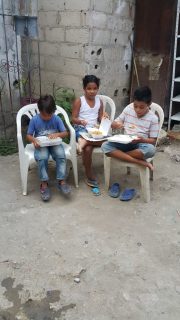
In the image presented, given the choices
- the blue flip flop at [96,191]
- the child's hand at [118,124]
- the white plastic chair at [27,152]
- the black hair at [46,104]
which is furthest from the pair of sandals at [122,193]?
the black hair at [46,104]

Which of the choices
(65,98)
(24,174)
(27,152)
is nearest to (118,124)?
(27,152)

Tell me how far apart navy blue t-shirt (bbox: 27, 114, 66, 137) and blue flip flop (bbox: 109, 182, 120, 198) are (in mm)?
820

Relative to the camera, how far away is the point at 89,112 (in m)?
3.77

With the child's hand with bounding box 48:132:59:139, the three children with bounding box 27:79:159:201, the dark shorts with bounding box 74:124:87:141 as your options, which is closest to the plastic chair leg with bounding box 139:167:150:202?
the three children with bounding box 27:79:159:201

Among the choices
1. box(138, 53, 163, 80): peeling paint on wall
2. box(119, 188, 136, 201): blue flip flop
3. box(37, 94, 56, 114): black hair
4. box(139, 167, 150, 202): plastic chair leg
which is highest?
box(138, 53, 163, 80): peeling paint on wall

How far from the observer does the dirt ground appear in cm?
213

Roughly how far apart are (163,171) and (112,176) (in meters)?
0.67

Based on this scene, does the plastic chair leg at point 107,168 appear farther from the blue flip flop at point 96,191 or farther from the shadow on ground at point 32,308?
the shadow on ground at point 32,308

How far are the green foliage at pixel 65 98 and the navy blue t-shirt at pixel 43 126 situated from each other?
1.05m

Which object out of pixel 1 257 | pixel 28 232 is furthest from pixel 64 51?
pixel 1 257

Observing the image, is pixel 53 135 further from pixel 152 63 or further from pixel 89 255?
pixel 152 63

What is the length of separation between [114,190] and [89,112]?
947mm

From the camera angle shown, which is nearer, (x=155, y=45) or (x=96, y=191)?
(x=96, y=191)

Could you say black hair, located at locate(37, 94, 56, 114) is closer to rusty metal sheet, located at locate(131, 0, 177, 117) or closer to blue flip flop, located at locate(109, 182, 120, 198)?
blue flip flop, located at locate(109, 182, 120, 198)
